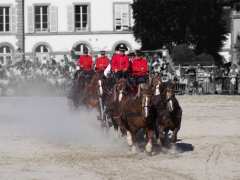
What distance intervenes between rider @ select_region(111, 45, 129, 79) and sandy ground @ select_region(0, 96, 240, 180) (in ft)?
5.67

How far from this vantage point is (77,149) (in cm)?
1825

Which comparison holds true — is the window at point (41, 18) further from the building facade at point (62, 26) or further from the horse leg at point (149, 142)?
the horse leg at point (149, 142)

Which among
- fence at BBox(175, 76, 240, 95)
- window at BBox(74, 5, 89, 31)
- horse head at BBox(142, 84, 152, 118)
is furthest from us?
window at BBox(74, 5, 89, 31)

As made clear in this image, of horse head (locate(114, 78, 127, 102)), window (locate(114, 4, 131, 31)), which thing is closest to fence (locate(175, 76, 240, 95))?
window (locate(114, 4, 131, 31))

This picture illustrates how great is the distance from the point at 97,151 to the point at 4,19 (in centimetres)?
4810

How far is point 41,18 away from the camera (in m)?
→ 64.4

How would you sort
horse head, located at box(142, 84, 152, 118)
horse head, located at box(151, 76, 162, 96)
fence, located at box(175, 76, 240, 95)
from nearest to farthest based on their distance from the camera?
horse head, located at box(142, 84, 152, 118), horse head, located at box(151, 76, 162, 96), fence, located at box(175, 76, 240, 95)

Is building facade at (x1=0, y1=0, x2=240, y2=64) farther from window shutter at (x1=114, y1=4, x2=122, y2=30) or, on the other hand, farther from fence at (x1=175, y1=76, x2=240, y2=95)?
fence at (x1=175, y1=76, x2=240, y2=95)

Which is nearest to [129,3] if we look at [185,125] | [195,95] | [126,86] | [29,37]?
[29,37]

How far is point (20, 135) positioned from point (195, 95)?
69.4 ft

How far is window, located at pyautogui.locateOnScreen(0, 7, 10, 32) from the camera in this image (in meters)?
64.3

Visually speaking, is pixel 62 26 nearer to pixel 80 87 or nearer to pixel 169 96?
pixel 80 87

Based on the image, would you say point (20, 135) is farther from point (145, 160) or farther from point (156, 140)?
point (145, 160)

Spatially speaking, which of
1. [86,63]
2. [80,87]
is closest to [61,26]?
[86,63]
